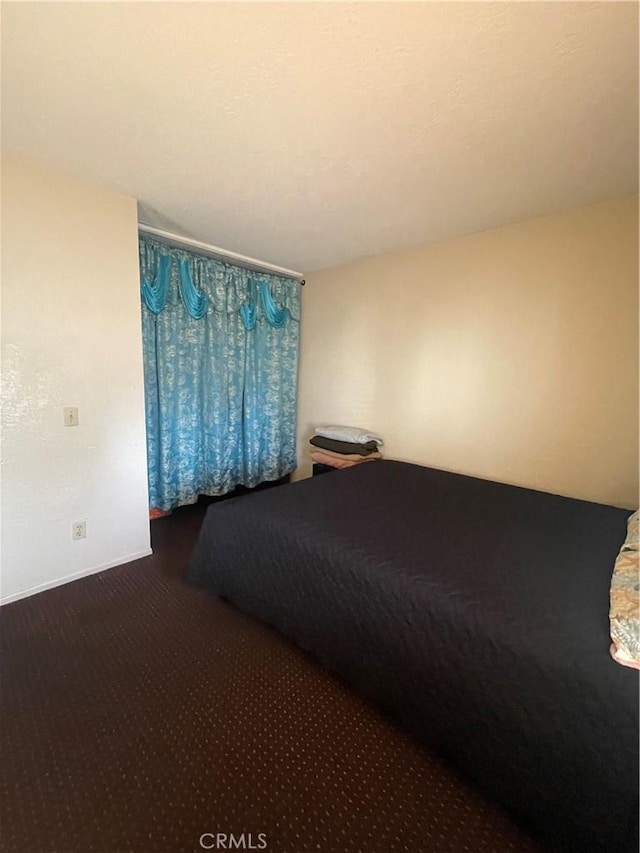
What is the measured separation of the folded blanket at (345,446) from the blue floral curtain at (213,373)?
62cm

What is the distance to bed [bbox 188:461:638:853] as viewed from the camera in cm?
93

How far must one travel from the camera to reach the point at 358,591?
55.2 inches

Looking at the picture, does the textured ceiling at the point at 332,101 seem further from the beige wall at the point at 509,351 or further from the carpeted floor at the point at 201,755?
the carpeted floor at the point at 201,755

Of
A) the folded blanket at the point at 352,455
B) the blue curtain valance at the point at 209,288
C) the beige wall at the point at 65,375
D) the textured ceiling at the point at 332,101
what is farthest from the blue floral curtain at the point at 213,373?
the textured ceiling at the point at 332,101

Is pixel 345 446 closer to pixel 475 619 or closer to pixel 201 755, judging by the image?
pixel 475 619

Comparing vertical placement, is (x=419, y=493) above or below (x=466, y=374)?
below

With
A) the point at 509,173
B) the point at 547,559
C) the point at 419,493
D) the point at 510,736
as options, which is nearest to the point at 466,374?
the point at 419,493

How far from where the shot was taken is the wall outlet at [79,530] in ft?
7.09

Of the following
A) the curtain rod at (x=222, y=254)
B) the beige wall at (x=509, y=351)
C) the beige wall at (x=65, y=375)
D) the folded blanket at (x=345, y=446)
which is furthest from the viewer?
the folded blanket at (x=345, y=446)

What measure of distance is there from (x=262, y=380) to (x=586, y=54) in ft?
9.64

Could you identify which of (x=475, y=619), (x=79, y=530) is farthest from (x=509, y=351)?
(x=79, y=530)

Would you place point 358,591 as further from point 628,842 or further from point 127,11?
point 127,11

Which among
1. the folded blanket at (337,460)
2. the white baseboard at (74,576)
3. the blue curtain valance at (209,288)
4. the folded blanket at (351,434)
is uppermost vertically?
the blue curtain valance at (209,288)

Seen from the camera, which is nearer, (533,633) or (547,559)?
(533,633)
